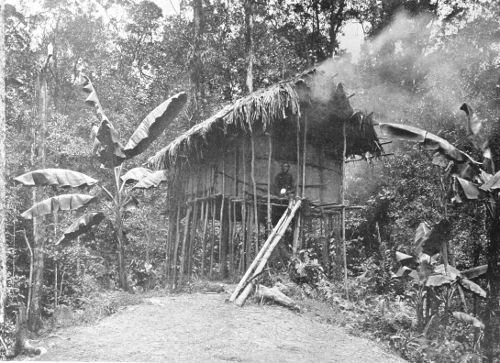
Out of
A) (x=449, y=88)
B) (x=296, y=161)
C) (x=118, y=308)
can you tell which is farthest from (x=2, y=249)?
(x=449, y=88)

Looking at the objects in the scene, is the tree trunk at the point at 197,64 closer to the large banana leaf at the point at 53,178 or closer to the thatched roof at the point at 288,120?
the thatched roof at the point at 288,120

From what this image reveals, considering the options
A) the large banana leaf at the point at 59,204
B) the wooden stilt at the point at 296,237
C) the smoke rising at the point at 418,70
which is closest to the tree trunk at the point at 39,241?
the large banana leaf at the point at 59,204

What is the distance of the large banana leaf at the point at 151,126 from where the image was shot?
398 inches

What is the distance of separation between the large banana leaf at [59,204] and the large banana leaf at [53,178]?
0.28 m

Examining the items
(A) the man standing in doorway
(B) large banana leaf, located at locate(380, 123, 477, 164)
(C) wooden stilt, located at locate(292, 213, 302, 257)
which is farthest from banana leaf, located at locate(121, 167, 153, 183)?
(B) large banana leaf, located at locate(380, 123, 477, 164)

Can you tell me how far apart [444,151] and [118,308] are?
573cm

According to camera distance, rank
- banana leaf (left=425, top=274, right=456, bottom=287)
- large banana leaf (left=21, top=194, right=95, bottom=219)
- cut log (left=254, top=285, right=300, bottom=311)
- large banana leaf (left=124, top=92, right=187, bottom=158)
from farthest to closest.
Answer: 1. large banana leaf (left=124, top=92, right=187, bottom=158)
2. large banana leaf (left=21, top=194, right=95, bottom=219)
3. cut log (left=254, top=285, right=300, bottom=311)
4. banana leaf (left=425, top=274, right=456, bottom=287)

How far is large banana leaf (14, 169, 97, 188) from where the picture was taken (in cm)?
940

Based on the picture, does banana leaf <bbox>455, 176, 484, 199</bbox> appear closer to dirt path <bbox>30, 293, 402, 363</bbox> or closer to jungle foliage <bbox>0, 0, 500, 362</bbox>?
jungle foliage <bbox>0, 0, 500, 362</bbox>

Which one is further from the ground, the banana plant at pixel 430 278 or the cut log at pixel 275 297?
the banana plant at pixel 430 278

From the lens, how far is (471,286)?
7.53m

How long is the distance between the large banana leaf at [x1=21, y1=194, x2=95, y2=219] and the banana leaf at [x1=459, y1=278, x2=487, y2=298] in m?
6.46

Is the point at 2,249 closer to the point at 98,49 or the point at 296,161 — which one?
the point at 296,161

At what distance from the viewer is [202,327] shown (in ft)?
24.1
